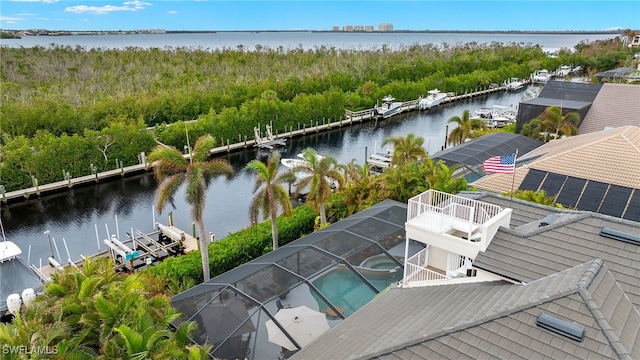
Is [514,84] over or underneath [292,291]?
over

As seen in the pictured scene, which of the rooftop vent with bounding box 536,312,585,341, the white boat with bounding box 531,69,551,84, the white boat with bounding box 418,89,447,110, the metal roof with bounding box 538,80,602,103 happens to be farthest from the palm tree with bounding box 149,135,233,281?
the white boat with bounding box 531,69,551,84

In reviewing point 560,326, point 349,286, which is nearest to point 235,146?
point 349,286

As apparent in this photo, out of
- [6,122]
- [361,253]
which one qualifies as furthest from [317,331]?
[6,122]

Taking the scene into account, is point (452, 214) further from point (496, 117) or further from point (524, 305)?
point (496, 117)

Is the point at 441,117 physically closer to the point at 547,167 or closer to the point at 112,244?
the point at 547,167

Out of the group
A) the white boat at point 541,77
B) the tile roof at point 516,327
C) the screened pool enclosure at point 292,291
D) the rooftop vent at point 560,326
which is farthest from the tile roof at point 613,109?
the white boat at point 541,77

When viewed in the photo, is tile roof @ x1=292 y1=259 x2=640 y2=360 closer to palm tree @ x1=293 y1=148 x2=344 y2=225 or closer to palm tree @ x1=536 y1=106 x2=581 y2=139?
palm tree @ x1=293 y1=148 x2=344 y2=225
